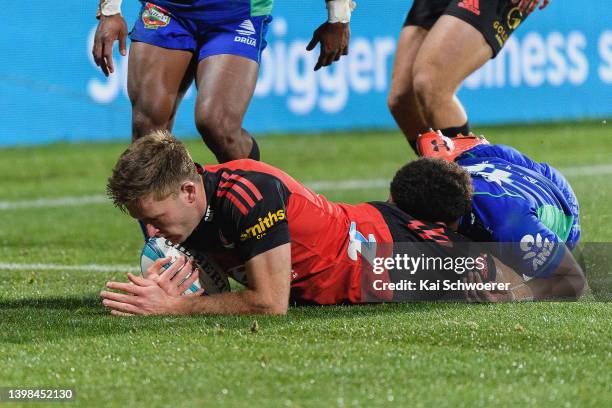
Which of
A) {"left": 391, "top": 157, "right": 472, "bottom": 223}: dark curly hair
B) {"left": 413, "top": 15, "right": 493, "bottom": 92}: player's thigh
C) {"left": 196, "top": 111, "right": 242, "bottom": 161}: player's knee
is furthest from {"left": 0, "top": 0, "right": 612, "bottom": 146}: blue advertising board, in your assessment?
{"left": 391, "top": 157, "right": 472, "bottom": 223}: dark curly hair

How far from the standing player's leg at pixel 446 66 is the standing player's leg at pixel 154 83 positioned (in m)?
1.61

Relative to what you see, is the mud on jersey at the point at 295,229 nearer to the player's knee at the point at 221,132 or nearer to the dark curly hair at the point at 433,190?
the dark curly hair at the point at 433,190

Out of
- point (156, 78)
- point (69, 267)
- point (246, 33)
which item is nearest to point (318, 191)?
point (69, 267)

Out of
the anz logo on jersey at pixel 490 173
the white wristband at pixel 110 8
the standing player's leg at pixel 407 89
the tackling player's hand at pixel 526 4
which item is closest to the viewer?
the anz logo on jersey at pixel 490 173

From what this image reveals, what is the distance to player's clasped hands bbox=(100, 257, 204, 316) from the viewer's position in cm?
541

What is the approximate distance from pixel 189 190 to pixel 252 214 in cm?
30

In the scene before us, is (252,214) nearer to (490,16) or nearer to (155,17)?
(155,17)

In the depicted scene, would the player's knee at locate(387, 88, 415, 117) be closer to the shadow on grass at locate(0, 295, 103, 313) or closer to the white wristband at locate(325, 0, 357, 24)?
the white wristband at locate(325, 0, 357, 24)

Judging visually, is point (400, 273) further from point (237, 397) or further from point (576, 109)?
point (576, 109)

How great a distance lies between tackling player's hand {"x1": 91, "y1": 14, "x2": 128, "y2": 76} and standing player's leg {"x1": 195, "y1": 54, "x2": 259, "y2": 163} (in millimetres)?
474

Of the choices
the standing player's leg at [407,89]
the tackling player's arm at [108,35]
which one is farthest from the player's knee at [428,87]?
the tackling player's arm at [108,35]

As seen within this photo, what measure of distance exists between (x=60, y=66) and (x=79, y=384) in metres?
12.2

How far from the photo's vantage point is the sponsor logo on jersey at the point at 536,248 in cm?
574

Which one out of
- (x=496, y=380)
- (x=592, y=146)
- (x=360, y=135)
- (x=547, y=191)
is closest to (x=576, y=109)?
(x=592, y=146)
